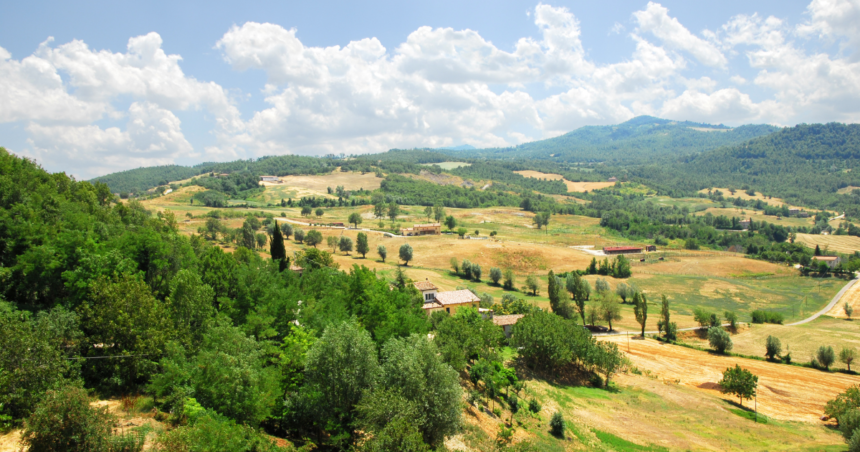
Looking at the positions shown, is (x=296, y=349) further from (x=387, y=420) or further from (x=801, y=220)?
(x=801, y=220)

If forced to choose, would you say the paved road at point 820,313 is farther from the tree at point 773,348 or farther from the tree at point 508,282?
the tree at point 508,282

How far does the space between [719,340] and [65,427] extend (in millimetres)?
67700

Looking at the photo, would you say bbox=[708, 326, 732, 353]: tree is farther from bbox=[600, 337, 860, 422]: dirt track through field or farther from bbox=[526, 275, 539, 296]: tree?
bbox=[526, 275, 539, 296]: tree

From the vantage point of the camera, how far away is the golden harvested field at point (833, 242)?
452 feet

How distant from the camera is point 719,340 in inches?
2239

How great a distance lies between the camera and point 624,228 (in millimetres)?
168125

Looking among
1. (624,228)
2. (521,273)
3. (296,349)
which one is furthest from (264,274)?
(624,228)

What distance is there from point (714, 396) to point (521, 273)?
5469 centimetres

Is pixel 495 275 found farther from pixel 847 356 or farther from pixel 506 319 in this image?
pixel 847 356

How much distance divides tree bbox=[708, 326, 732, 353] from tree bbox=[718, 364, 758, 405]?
53.7ft

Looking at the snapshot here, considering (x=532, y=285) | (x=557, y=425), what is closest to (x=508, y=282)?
(x=532, y=285)

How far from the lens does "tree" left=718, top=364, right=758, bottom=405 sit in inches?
1591

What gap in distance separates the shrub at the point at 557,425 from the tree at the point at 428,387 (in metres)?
12.1

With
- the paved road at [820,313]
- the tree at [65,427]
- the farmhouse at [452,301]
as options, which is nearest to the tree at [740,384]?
the paved road at [820,313]
